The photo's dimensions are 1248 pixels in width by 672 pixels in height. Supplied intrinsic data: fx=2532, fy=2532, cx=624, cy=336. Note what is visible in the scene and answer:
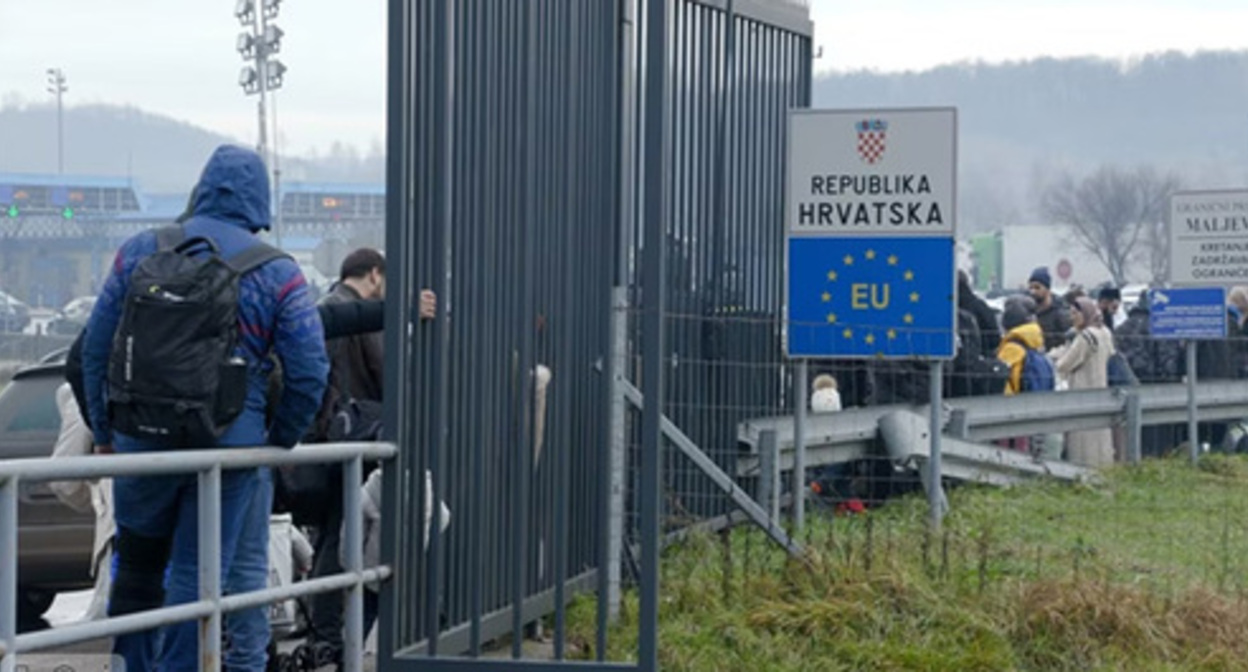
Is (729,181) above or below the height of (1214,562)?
above

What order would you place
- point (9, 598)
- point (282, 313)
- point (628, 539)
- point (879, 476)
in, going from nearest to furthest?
1. point (9, 598)
2. point (282, 313)
3. point (628, 539)
4. point (879, 476)

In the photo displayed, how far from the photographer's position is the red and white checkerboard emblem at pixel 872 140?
40.5 ft

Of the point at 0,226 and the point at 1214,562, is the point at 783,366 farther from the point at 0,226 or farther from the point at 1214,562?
the point at 0,226

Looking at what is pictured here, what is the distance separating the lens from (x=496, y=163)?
8648 millimetres

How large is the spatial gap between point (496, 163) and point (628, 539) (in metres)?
2.64

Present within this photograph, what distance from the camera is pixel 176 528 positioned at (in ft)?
25.2

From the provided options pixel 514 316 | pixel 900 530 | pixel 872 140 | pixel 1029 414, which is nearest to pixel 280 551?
pixel 514 316

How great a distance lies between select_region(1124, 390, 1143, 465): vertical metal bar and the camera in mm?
18172

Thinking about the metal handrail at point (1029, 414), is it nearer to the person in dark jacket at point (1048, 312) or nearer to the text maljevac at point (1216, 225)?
the text maljevac at point (1216, 225)

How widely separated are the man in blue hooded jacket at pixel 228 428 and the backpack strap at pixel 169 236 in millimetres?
21

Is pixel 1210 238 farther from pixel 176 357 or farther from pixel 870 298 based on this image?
pixel 176 357

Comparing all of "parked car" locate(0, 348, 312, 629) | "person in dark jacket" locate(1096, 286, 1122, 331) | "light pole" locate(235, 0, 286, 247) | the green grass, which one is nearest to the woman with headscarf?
"person in dark jacket" locate(1096, 286, 1122, 331)

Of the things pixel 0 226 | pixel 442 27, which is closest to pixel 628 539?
pixel 442 27

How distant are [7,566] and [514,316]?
2.86 metres
